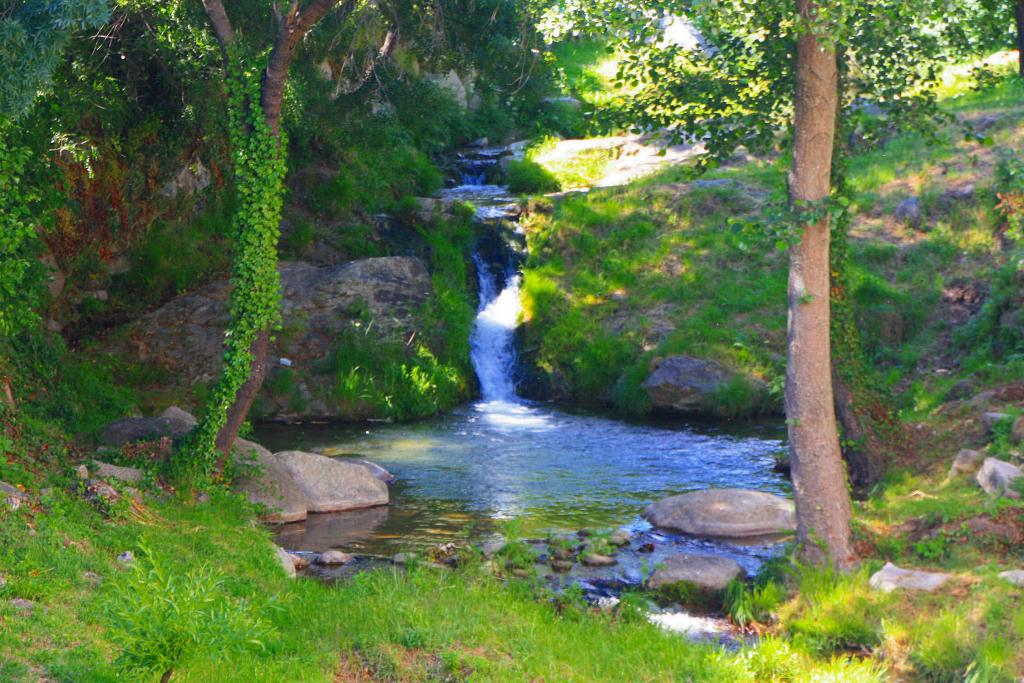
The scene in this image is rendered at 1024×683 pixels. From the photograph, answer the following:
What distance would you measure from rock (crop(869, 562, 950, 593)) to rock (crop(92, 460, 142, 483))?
7075 mm

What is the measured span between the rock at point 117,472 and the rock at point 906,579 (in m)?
7.08

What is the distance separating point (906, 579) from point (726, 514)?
329 cm

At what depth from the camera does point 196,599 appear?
536cm

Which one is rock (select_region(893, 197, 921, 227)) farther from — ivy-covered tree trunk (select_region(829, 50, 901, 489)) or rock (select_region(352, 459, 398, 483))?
rock (select_region(352, 459, 398, 483))

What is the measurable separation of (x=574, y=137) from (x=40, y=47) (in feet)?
72.4

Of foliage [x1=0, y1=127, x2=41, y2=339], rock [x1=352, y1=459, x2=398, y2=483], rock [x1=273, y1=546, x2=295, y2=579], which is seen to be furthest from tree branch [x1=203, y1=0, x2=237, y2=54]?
rock [x1=352, y1=459, x2=398, y2=483]

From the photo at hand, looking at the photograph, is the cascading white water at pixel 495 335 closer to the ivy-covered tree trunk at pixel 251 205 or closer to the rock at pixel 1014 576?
the ivy-covered tree trunk at pixel 251 205

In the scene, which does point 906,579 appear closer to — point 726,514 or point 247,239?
point 726,514

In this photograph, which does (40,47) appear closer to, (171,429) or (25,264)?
(25,264)

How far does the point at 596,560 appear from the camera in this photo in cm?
1039

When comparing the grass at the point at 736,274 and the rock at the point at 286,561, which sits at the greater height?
the grass at the point at 736,274

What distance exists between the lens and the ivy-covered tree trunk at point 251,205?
10891 millimetres

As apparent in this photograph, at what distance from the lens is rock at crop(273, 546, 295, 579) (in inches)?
371

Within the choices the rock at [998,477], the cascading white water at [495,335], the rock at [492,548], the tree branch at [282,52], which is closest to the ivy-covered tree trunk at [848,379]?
the rock at [998,477]
